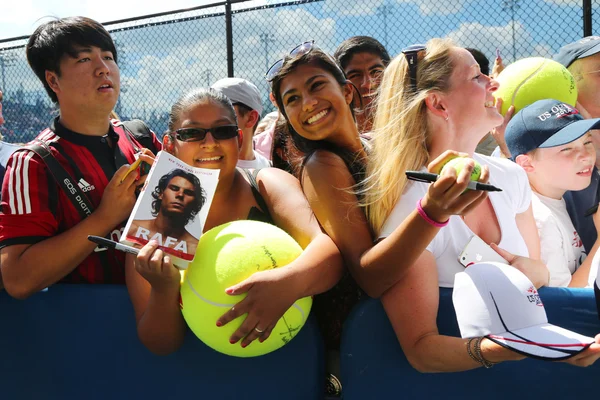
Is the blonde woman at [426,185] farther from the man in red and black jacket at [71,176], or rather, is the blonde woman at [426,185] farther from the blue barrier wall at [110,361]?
the man in red and black jacket at [71,176]

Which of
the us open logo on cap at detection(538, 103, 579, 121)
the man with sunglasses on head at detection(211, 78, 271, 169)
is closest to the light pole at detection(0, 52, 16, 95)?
the man with sunglasses on head at detection(211, 78, 271, 169)

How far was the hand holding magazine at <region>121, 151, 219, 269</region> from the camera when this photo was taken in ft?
5.49

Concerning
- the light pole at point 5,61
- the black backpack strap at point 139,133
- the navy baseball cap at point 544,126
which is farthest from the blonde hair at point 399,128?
the light pole at point 5,61

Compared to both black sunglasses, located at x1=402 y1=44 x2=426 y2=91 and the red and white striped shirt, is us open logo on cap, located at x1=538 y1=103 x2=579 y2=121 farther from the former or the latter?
the red and white striped shirt

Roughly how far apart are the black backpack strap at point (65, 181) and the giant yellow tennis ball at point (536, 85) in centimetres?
226

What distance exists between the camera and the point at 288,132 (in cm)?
246

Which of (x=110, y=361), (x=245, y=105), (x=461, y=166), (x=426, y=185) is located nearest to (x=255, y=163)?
(x=245, y=105)

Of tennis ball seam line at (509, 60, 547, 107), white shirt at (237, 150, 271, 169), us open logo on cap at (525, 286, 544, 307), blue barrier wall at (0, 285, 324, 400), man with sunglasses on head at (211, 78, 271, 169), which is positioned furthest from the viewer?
man with sunglasses on head at (211, 78, 271, 169)

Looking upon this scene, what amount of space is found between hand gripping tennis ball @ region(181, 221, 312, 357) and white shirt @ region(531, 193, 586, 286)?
123 cm

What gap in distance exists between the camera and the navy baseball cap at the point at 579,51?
10.5ft

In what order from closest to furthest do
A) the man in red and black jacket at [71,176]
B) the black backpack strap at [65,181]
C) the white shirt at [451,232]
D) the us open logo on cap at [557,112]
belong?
the white shirt at [451,232] < the man in red and black jacket at [71,176] < the black backpack strap at [65,181] < the us open logo on cap at [557,112]

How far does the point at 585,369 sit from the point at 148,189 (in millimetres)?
1540

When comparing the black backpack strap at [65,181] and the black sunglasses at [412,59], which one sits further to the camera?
the black backpack strap at [65,181]

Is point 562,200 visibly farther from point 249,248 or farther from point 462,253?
point 249,248
